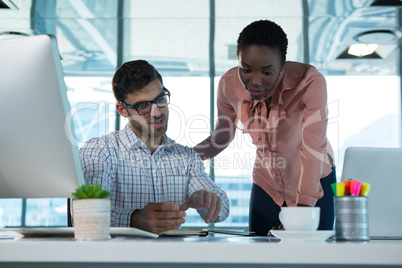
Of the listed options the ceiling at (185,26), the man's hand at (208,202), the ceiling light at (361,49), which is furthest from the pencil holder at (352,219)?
the ceiling light at (361,49)

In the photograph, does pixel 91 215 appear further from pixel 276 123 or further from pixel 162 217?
pixel 276 123

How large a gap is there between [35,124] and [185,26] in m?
4.90

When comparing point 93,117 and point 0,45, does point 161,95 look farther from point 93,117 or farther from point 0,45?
point 93,117

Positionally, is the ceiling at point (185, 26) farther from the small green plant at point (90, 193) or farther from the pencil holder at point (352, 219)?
the small green plant at point (90, 193)

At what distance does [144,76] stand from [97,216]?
1.16 metres

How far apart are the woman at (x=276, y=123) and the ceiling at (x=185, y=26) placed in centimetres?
315

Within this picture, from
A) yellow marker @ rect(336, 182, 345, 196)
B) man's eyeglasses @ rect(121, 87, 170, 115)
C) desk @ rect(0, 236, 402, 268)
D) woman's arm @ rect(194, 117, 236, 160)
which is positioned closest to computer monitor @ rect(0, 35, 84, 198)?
desk @ rect(0, 236, 402, 268)

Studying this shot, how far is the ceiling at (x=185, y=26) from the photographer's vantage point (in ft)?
16.5

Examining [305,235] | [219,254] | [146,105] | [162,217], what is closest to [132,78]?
[146,105]

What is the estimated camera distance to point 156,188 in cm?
192

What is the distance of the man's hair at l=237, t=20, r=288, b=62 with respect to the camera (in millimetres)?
1757

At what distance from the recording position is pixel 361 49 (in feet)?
19.1

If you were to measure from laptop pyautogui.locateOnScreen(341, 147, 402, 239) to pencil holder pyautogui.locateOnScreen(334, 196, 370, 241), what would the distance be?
20.0 inches

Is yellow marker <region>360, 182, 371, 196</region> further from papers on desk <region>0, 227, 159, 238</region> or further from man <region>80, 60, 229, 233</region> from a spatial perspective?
man <region>80, 60, 229, 233</region>
